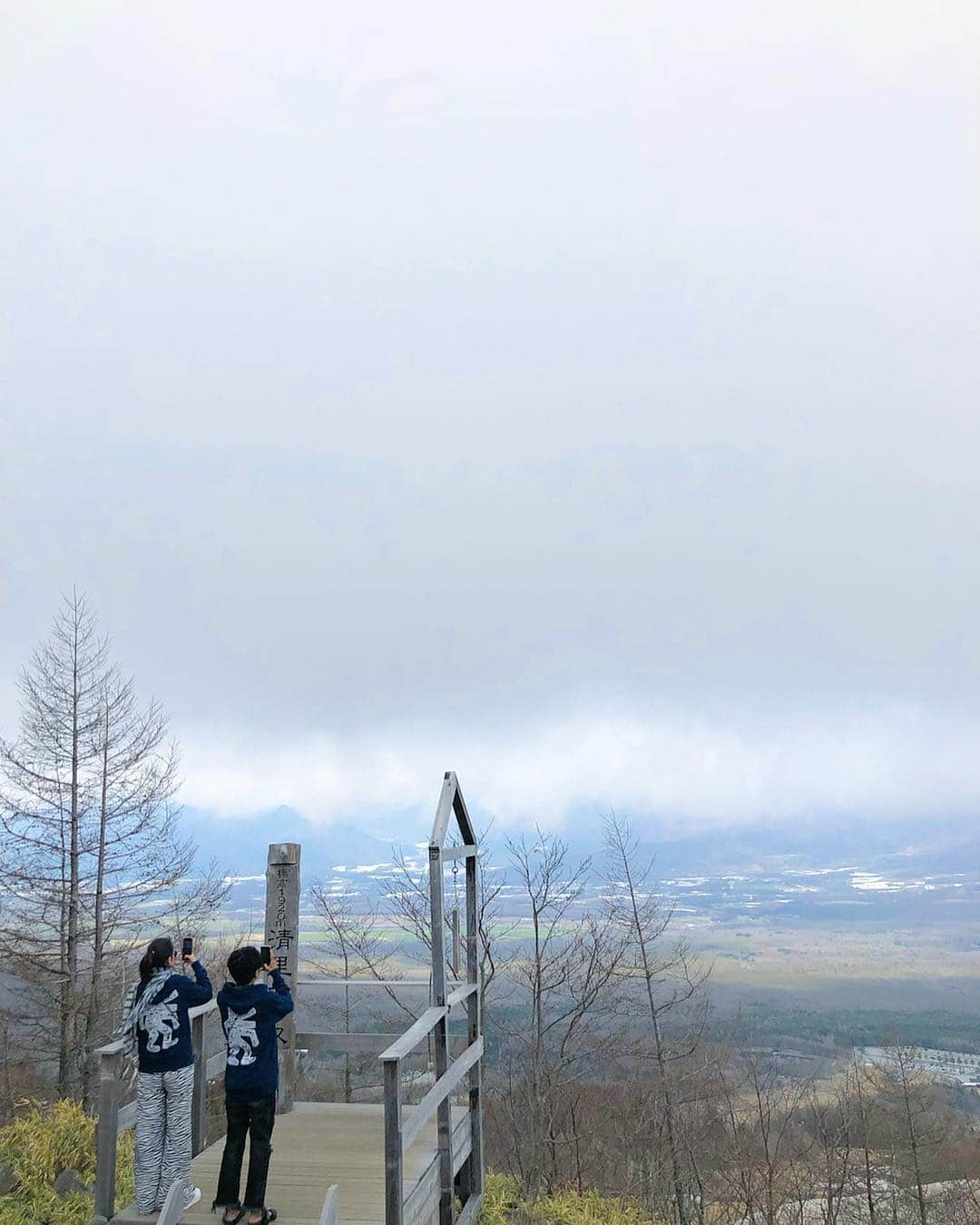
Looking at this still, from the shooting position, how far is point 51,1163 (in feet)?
25.4

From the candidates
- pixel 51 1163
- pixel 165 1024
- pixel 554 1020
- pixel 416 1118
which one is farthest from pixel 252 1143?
pixel 554 1020

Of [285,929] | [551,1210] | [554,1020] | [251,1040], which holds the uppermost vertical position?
[285,929]

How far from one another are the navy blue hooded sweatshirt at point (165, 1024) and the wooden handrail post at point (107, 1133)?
17 centimetres

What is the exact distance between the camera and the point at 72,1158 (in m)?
7.95

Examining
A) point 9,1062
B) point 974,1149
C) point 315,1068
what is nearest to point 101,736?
point 9,1062

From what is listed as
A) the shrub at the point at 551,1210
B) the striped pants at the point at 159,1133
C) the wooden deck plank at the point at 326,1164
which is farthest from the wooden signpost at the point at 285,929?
the striped pants at the point at 159,1133

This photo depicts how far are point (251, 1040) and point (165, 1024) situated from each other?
0.60m

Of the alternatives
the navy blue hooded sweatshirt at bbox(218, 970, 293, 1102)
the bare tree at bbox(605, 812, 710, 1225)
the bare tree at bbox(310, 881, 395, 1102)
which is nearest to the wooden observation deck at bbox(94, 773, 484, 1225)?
the navy blue hooded sweatshirt at bbox(218, 970, 293, 1102)

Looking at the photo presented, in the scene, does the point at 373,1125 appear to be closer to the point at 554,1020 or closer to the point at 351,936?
the point at 554,1020

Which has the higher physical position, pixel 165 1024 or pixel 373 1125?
pixel 165 1024

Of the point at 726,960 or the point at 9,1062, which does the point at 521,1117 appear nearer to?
the point at 9,1062

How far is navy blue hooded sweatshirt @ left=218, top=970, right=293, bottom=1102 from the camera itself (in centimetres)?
536

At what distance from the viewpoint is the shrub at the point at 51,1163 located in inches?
284

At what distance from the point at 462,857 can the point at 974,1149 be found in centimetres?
2472
